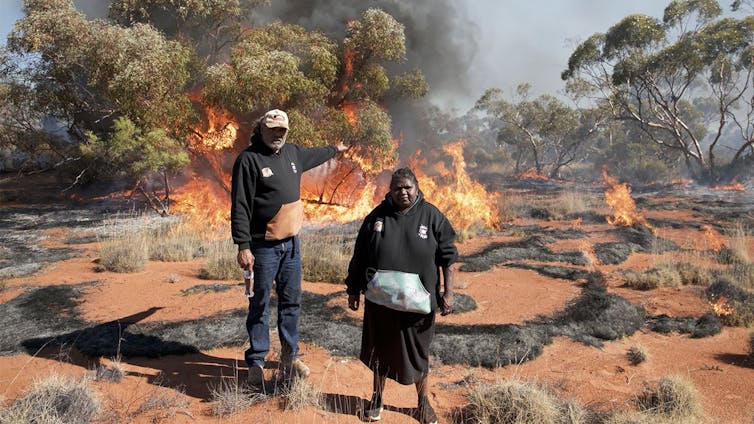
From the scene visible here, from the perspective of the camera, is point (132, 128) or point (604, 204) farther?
point (604, 204)

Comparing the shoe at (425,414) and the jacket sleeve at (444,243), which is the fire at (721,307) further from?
the jacket sleeve at (444,243)

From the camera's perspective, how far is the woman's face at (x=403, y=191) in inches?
120

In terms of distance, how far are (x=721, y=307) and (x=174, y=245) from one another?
9.42m

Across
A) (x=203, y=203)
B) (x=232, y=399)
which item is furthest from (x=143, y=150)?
(x=232, y=399)

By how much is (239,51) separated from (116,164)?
15.8 ft

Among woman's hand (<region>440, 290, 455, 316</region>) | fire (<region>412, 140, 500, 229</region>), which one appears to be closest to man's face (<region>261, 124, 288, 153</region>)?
woman's hand (<region>440, 290, 455, 316</region>)

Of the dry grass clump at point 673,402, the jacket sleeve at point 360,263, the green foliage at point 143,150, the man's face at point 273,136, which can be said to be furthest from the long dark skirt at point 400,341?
the green foliage at point 143,150

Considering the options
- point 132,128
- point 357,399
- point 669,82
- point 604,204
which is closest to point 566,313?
point 357,399

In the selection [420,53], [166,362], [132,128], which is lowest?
[166,362]

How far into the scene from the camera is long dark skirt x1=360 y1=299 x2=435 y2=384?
317 cm

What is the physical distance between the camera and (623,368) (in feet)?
15.5

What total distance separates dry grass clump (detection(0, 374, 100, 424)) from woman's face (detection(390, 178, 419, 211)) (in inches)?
103

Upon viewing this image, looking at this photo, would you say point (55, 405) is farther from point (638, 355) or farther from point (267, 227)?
point (638, 355)

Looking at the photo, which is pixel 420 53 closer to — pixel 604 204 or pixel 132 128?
pixel 604 204
